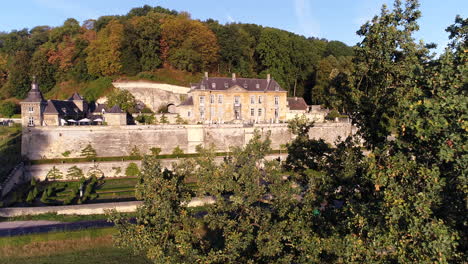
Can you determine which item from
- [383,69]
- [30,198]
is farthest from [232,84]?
[383,69]

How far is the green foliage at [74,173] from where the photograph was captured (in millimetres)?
28609

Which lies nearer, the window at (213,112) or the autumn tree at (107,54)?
the window at (213,112)

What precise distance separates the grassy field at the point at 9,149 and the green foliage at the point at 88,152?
5281mm

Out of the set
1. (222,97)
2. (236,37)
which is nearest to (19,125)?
(222,97)

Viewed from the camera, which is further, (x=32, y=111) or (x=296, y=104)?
(x=296, y=104)

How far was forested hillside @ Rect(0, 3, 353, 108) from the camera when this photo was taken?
49781 millimetres

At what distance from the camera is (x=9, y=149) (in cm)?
3088

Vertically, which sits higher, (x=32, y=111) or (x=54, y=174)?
(x=32, y=111)

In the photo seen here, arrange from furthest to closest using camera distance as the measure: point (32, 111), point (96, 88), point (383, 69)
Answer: point (96, 88), point (32, 111), point (383, 69)

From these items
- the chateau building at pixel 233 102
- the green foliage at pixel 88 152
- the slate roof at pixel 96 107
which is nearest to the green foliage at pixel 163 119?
the chateau building at pixel 233 102

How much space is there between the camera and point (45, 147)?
98.6ft

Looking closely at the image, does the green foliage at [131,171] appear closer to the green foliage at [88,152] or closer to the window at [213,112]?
the green foliage at [88,152]

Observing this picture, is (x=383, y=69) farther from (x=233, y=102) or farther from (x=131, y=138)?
(x=233, y=102)

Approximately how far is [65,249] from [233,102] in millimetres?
26436
